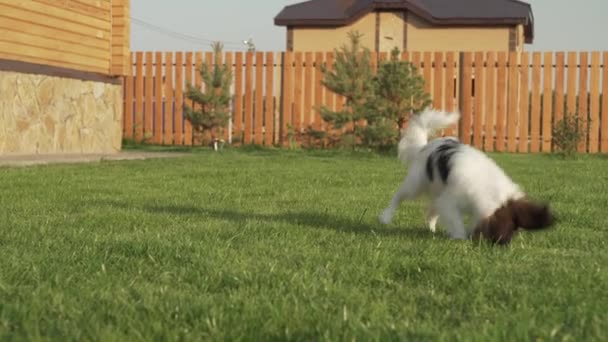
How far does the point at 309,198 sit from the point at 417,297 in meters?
3.93

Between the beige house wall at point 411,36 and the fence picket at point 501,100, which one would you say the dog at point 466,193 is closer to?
the fence picket at point 501,100

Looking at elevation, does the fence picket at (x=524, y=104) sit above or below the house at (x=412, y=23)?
below

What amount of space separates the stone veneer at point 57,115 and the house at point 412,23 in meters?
12.5

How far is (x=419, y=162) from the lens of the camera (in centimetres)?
540

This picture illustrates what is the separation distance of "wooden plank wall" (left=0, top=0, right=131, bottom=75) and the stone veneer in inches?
13.0

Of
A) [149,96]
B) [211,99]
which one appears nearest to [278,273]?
[211,99]

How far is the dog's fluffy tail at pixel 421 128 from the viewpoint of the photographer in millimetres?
5750

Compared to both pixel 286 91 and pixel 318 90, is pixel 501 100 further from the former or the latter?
pixel 286 91

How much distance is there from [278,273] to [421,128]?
8.82ft

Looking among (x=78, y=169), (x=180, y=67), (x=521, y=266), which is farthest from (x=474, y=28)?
(x=521, y=266)

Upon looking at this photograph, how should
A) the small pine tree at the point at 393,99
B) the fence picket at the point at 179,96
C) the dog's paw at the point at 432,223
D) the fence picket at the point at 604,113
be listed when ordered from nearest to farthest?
1. the dog's paw at the point at 432,223
2. the small pine tree at the point at 393,99
3. the fence picket at the point at 604,113
4. the fence picket at the point at 179,96

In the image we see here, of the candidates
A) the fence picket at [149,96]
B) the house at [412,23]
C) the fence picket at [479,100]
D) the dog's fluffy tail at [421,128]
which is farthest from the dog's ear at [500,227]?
the house at [412,23]

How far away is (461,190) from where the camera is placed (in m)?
4.66

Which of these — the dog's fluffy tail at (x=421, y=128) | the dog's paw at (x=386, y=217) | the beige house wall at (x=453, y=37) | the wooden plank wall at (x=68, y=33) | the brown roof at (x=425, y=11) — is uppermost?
the brown roof at (x=425, y=11)
